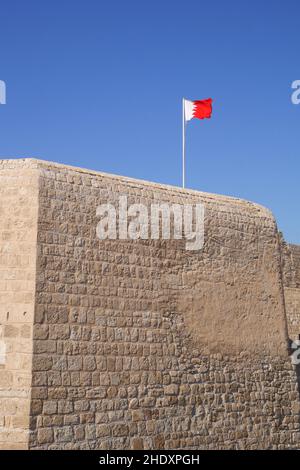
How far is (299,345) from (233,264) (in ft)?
11.1

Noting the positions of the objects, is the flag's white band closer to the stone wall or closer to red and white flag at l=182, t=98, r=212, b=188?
red and white flag at l=182, t=98, r=212, b=188

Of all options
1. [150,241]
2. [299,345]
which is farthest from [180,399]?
[299,345]

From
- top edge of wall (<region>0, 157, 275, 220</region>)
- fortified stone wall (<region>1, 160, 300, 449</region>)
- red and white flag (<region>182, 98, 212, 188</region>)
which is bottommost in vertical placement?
fortified stone wall (<region>1, 160, 300, 449</region>)

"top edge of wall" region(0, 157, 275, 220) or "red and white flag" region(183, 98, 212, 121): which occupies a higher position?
"red and white flag" region(183, 98, 212, 121)

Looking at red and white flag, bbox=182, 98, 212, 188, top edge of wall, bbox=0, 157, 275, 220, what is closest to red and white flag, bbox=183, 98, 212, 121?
red and white flag, bbox=182, 98, 212, 188

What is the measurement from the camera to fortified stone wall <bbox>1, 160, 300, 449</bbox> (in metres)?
8.20

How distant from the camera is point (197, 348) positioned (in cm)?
979

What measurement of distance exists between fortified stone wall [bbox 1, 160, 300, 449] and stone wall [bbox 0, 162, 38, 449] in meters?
0.10

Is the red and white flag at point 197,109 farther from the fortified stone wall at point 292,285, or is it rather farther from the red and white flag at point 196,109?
the fortified stone wall at point 292,285

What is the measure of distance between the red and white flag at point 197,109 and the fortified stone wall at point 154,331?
2.04 meters

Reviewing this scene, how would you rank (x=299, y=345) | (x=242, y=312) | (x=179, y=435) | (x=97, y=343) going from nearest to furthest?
(x=97, y=343)
(x=179, y=435)
(x=242, y=312)
(x=299, y=345)

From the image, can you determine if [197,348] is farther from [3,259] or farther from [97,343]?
[3,259]

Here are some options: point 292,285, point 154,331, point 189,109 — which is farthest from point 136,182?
point 292,285

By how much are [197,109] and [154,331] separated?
193 inches
